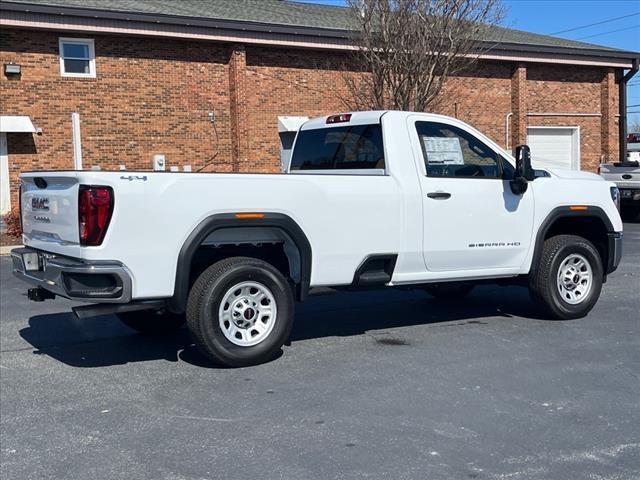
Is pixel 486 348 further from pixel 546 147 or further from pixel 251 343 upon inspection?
pixel 546 147

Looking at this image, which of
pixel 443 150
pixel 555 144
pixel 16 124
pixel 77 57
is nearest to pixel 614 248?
pixel 443 150

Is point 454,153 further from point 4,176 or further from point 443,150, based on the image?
point 4,176

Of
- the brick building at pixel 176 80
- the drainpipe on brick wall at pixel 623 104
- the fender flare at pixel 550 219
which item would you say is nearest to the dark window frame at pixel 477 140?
the fender flare at pixel 550 219

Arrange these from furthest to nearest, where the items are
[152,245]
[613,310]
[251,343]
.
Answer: [613,310] < [251,343] < [152,245]

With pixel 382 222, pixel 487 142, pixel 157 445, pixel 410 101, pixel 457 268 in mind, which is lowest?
pixel 157 445

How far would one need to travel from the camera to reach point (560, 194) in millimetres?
7934

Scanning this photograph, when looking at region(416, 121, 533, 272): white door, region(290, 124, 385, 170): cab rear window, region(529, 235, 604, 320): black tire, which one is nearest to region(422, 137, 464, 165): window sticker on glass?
region(416, 121, 533, 272): white door

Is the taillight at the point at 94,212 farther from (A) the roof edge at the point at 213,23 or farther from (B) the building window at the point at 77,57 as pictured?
(B) the building window at the point at 77,57

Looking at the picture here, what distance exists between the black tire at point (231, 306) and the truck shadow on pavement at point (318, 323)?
33cm

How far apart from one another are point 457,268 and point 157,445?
3739 mm

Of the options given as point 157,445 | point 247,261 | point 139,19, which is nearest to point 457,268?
point 247,261

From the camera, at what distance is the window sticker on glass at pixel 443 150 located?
23.9 ft

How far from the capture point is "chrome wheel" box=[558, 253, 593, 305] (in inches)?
316

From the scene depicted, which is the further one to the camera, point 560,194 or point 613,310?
point 613,310
